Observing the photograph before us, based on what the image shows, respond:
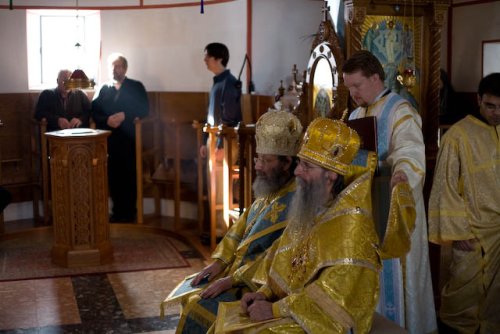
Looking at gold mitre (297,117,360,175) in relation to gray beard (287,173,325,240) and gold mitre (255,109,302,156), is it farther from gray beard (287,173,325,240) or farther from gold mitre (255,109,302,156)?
gold mitre (255,109,302,156)

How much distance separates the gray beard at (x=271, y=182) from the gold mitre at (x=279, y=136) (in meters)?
0.09

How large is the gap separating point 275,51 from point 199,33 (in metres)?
1.06

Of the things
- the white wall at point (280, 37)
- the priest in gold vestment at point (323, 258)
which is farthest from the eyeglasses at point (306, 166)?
the white wall at point (280, 37)

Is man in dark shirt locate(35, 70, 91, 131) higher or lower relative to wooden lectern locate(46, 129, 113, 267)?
higher

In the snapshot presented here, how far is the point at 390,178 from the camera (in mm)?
3652

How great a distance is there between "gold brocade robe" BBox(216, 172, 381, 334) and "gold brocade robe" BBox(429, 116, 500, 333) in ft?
4.20

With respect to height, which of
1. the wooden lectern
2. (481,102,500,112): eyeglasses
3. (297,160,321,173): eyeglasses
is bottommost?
the wooden lectern

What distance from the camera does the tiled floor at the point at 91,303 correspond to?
4801mm

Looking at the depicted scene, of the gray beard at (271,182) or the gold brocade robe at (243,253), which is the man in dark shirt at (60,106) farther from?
the gray beard at (271,182)

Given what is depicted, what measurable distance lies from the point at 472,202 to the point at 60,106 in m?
5.04

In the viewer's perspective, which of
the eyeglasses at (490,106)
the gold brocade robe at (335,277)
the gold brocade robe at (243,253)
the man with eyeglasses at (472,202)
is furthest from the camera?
the man with eyeglasses at (472,202)

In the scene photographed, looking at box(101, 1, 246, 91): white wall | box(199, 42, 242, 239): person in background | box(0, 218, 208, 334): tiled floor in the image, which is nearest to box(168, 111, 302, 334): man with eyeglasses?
box(0, 218, 208, 334): tiled floor

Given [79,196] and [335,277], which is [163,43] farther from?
[335,277]

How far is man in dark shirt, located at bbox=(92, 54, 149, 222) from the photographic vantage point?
26.1 feet
